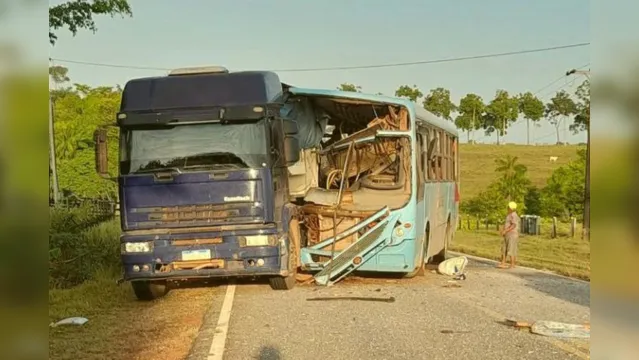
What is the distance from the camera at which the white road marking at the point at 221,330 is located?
7.80m

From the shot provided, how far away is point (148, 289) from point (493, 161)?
6968 centimetres

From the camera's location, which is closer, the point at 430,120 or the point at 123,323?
the point at 123,323

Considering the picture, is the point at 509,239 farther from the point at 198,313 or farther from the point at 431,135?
the point at 198,313

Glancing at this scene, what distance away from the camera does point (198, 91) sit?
12039 millimetres

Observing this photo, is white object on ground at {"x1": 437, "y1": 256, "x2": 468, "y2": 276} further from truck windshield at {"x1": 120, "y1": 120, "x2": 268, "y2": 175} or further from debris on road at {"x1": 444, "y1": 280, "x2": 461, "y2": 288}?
truck windshield at {"x1": 120, "y1": 120, "x2": 268, "y2": 175}

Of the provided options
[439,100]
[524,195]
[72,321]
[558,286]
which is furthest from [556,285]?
[439,100]

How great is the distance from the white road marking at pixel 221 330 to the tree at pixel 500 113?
61763mm

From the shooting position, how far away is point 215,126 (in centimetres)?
1184

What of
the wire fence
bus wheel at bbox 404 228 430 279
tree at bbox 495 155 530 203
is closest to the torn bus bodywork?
bus wheel at bbox 404 228 430 279

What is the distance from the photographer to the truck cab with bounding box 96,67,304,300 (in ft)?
38.4

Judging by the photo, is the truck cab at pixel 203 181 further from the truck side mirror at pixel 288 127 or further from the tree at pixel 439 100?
the tree at pixel 439 100

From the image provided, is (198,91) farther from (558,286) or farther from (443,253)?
(443,253)

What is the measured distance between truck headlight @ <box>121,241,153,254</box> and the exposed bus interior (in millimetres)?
2802

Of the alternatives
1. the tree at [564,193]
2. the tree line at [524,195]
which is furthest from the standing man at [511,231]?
the tree line at [524,195]
